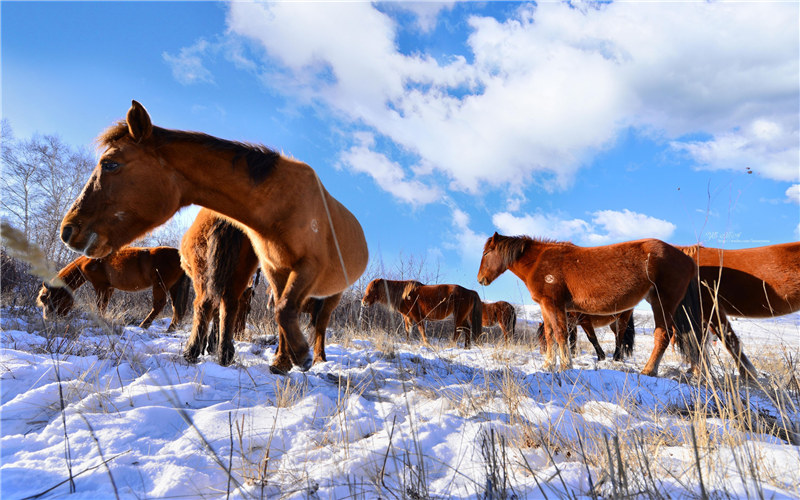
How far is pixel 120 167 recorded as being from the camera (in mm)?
2930

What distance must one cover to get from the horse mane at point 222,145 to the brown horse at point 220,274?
836 mm

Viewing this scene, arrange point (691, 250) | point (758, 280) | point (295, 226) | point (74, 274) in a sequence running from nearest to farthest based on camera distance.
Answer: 1. point (295, 226)
2. point (758, 280)
3. point (691, 250)
4. point (74, 274)

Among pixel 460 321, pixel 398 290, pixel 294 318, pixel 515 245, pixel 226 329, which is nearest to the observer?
pixel 294 318

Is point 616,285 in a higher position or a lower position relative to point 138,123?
lower

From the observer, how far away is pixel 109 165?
2916mm

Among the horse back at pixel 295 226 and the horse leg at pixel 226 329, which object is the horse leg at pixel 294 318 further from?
the horse leg at pixel 226 329

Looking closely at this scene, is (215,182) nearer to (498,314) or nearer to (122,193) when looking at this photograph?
(122,193)

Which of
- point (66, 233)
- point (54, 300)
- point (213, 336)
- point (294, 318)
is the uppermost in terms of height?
point (66, 233)

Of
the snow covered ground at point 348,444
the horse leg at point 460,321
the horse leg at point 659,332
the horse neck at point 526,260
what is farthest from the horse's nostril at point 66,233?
the horse leg at point 460,321

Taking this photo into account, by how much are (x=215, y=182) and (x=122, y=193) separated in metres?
0.65

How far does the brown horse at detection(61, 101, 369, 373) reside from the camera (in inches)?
114

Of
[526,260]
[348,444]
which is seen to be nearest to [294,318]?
[348,444]

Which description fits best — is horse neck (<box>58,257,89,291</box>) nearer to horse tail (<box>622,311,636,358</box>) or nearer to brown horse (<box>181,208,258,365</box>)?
brown horse (<box>181,208,258,365</box>)

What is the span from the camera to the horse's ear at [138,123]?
289 cm
